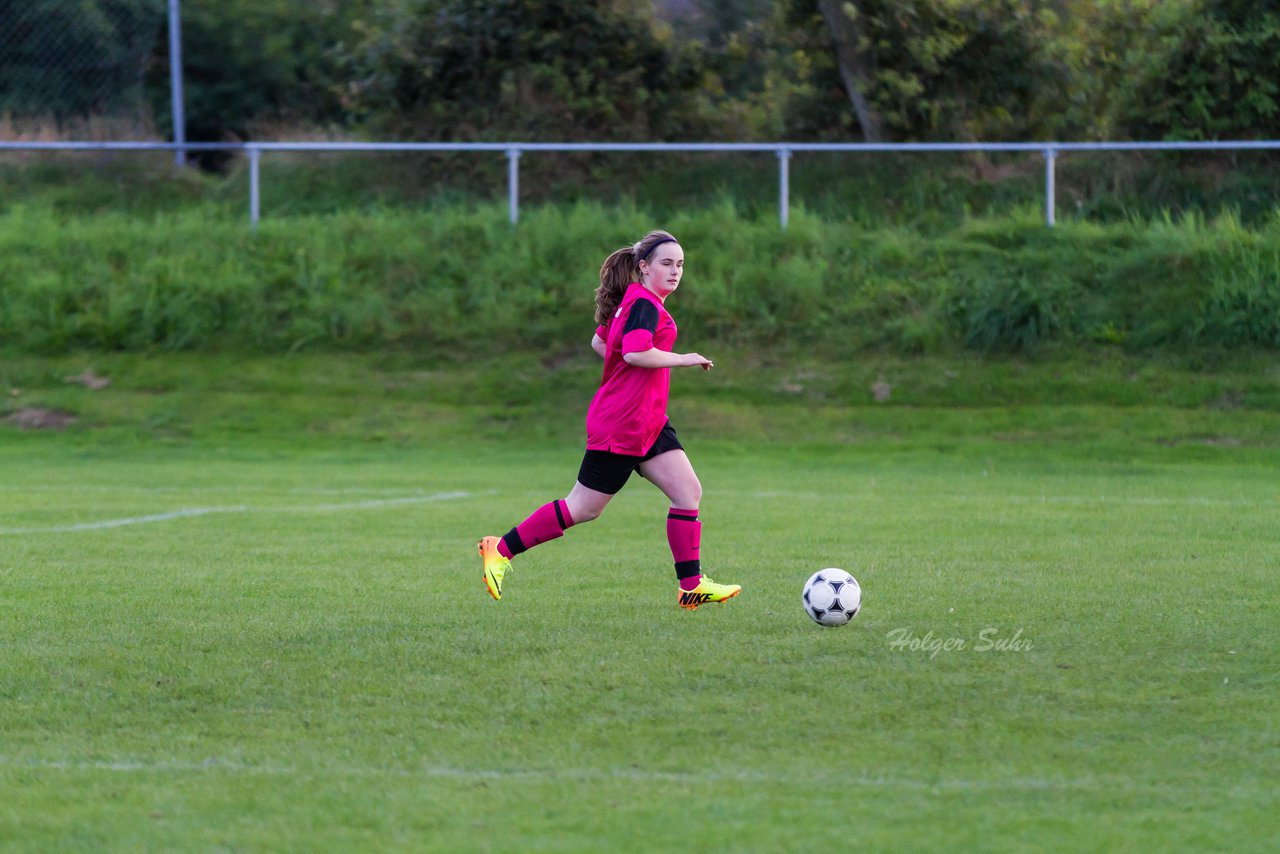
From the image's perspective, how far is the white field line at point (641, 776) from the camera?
13.6 ft

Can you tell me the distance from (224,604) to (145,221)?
15.4 m

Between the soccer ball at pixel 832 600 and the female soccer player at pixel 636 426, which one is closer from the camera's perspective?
the soccer ball at pixel 832 600

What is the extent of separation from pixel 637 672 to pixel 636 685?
8.0 inches

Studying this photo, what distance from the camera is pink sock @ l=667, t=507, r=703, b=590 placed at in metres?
7.00

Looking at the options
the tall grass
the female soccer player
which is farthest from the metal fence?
the female soccer player

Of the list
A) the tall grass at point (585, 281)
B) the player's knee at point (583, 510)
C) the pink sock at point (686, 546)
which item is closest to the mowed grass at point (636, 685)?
the pink sock at point (686, 546)

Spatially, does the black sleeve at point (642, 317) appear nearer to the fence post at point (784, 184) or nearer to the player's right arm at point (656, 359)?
the player's right arm at point (656, 359)

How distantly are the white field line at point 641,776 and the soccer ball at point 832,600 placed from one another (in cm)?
217

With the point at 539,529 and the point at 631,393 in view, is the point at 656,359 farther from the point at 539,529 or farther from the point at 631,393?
the point at 539,529

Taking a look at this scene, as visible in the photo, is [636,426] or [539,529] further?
[539,529]

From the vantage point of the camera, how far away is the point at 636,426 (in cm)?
689

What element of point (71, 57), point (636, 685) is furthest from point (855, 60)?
point (636, 685)

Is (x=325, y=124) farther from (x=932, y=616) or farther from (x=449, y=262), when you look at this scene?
(x=932, y=616)

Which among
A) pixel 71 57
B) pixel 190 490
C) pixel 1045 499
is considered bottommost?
pixel 190 490
